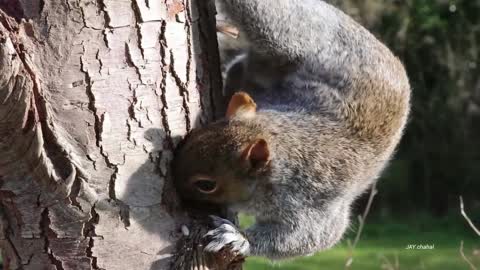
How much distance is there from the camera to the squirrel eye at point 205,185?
2055 millimetres

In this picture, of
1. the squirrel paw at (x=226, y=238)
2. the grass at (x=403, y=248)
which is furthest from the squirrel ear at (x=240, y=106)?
the grass at (x=403, y=248)

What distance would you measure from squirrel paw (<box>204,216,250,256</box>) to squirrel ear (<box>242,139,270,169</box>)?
7.0 inches

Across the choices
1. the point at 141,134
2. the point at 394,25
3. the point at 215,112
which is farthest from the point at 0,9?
the point at 394,25

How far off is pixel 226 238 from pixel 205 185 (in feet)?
0.64

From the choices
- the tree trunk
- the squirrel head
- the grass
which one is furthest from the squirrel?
the grass

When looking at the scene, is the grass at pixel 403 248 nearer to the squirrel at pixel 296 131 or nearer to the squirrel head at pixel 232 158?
the squirrel at pixel 296 131

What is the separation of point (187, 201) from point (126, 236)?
219mm

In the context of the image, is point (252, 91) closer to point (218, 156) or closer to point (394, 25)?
point (218, 156)

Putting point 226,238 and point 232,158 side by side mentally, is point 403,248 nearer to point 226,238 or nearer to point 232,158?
point 232,158

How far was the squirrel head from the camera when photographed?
83.0 inches

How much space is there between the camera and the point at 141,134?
5.98 ft

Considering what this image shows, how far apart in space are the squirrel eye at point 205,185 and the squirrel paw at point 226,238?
77 millimetres

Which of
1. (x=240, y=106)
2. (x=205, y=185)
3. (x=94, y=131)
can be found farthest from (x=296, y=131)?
(x=94, y=131)

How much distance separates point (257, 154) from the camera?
2154mm
